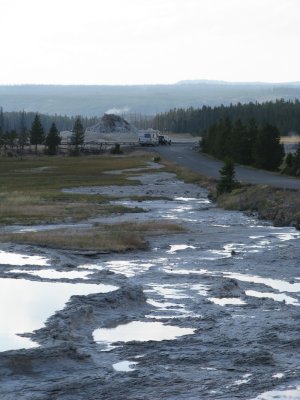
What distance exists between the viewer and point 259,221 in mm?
44500

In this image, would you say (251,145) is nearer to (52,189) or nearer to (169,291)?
(52,189)

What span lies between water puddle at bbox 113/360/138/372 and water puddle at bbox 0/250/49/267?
515 inches

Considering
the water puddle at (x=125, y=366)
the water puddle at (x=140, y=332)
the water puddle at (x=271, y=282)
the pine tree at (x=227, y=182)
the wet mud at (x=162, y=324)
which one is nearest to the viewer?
the wet mud at (x=162, y=324)

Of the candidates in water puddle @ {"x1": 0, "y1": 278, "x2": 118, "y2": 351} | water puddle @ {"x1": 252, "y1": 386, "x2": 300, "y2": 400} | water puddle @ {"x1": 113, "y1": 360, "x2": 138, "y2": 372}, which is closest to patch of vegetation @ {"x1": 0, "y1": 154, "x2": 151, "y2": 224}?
water puddle @ {"x1": 0, "y1": 278, "x2": 118, "y2": 351}

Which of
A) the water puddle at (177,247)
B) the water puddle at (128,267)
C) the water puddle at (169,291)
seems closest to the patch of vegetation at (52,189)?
the water puddle at (177,247)

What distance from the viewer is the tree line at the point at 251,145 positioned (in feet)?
253

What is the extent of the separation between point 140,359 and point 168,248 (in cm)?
1730

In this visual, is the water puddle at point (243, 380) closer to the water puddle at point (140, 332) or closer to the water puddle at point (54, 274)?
the water puddle at point (140, 332)

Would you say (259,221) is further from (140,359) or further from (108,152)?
(108,152)

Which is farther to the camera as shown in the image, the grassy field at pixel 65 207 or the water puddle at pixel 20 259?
the grassy field at pixel 65 207

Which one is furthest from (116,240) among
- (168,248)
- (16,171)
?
(16,171)

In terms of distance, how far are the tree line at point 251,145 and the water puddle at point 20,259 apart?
4026 cm

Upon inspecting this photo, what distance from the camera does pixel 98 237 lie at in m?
35.7

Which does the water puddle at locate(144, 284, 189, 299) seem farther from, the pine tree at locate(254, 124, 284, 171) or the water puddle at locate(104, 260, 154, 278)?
the pine tree at locate(254, 124, 284, 171)
